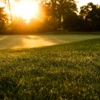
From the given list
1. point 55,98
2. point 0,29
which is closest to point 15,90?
point 55,98

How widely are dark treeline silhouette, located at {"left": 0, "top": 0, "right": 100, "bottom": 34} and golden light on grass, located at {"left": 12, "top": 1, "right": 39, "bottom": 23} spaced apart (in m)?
1.59

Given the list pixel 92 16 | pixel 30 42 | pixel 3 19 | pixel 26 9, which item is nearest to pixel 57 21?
pixel 26 9

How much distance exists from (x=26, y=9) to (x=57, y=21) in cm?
704

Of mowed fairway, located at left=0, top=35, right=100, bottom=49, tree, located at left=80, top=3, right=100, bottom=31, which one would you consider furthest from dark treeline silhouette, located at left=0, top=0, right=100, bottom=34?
mowed fairway, located at left=0, top=35, right=100, bottom=49

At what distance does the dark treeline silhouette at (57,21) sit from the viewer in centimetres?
4541

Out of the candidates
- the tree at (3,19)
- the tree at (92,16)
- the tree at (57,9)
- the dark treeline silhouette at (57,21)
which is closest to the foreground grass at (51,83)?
the dark treeline silhouette at (57,21)

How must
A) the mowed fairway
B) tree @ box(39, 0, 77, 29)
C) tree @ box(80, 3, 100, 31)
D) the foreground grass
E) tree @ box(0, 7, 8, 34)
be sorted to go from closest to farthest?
the foreground grass, the mowed fairway, tree @ box(80, 3, 100, 31), tree @ box(0, 7, 8, 34), tree @ box(39, 0, 77, 29)

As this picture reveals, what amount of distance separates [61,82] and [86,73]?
33.6 inches

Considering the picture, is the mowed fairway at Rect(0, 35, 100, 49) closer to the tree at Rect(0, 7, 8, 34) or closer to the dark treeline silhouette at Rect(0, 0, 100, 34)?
the dark treeline silhouette at Rect(0, 0, 100, 34)

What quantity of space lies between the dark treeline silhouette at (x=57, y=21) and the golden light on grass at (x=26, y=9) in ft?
5.22

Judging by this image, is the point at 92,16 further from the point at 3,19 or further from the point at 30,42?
the point at 30,42

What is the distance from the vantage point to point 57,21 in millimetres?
53875

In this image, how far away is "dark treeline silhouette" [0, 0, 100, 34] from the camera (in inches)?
1788

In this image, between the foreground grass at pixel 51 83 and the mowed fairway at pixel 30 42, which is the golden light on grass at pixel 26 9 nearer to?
the mowed fairway at pixel 30 42
